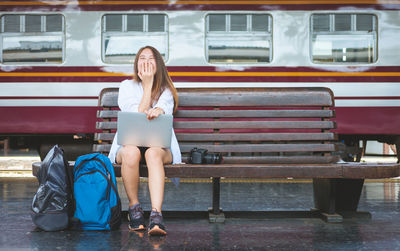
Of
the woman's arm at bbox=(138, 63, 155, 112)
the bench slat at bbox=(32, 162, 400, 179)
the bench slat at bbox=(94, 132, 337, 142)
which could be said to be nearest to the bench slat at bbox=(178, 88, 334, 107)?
the bench slat at bbox=(94, 132, 337, 142)

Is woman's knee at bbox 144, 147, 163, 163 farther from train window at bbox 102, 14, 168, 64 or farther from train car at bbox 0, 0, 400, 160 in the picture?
train window at bbox 102, 14, 168, 64

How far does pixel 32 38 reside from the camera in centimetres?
817

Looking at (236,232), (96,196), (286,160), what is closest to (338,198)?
(286,160)

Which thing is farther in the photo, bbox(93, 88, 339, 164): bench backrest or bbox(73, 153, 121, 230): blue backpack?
bbox(93, 88, 339, 164): bench backrest

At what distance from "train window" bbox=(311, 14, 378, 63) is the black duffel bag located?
514 centimetres

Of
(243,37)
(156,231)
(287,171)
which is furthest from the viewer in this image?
(243,37)

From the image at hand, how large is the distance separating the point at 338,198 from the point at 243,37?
3.88m

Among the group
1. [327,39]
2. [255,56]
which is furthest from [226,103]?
[327,39]

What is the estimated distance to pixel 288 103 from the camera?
4.62m

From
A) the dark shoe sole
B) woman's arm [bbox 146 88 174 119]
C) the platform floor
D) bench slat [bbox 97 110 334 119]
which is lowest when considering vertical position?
the platform floor

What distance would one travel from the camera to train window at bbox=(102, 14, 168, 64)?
8.05 meters

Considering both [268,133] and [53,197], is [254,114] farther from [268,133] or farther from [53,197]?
[53,197]

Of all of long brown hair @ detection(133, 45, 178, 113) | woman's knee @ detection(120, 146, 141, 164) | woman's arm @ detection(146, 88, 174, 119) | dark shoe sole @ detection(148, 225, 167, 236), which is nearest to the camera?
dark shoe sole @ detection(148, 225, 167, 236)

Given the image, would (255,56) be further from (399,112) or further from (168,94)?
(168,94)
